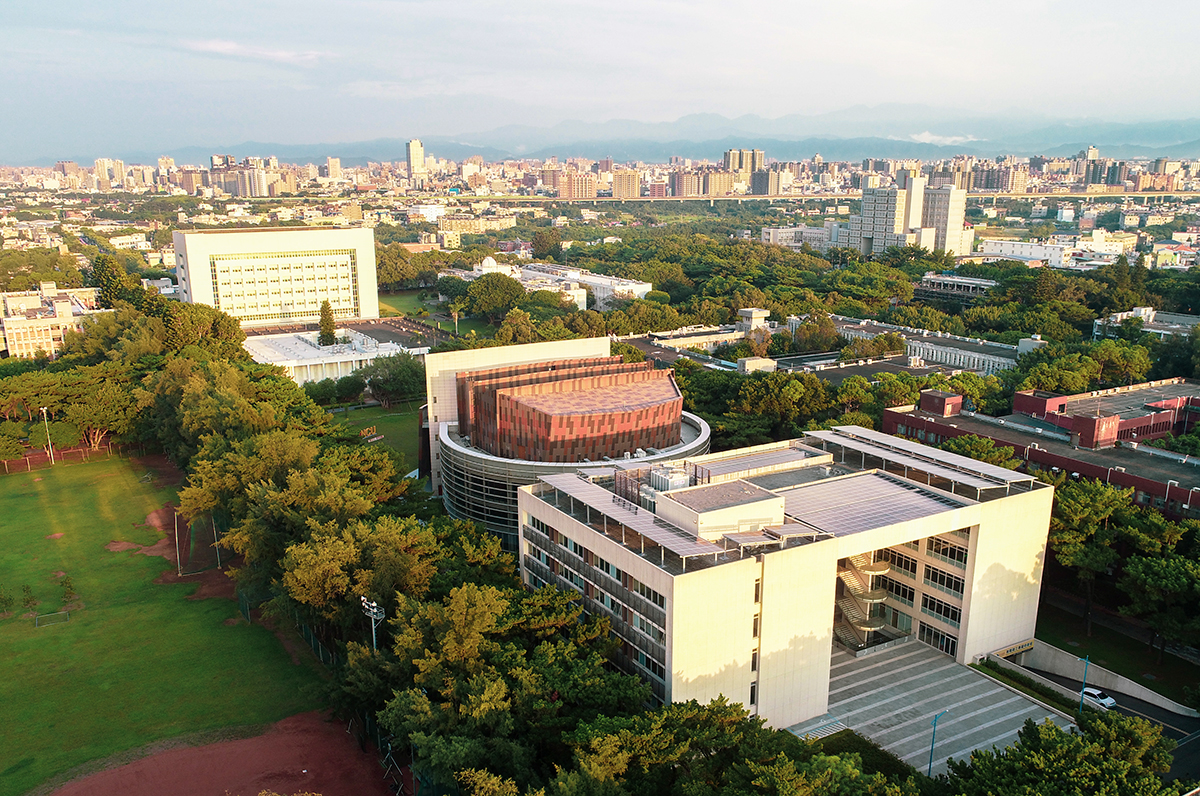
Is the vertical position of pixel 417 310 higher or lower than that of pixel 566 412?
lower

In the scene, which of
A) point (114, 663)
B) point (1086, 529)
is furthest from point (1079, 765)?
point (114, 663)

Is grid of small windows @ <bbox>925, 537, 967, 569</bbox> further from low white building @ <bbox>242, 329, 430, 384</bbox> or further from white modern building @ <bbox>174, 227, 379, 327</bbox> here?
white modern building @ <bbox>174, 227, 379, 327</bbox>

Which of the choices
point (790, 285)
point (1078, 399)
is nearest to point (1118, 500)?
point (1078, 399)

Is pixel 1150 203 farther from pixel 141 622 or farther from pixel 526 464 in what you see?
pixel 141 622

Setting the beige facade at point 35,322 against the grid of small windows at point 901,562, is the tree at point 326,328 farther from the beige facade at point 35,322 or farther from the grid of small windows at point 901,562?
the grid of small windows at point 901,562

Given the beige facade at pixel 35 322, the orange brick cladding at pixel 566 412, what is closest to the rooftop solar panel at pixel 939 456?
the orange brick cladding at pixel 566 412

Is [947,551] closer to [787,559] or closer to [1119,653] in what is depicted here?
[787,559]

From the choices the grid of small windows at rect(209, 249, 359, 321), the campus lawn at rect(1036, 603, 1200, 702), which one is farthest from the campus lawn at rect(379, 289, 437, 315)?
the campus lawn at rect(1036, 603, 1200, 702)
